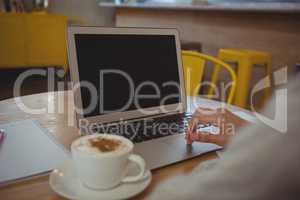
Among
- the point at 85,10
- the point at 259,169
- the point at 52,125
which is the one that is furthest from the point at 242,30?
the point at 259,169

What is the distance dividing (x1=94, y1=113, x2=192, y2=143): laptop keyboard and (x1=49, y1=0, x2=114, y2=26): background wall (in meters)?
3.34

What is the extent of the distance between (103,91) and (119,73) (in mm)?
76

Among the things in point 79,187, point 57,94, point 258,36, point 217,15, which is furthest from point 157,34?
point 217,15

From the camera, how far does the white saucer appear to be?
52 cm

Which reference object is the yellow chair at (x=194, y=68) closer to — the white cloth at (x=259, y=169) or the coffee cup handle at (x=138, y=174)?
the coffee cup handle at (x=138, y=174)

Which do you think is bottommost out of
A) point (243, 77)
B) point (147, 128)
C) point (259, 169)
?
point (243, 77)

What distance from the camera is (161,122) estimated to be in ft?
2.98

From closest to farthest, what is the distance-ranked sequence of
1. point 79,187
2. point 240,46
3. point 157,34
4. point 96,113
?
point 79,187, point 96,113, point 157,34, point 240,46

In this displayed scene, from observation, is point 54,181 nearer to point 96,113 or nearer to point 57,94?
point 96,113

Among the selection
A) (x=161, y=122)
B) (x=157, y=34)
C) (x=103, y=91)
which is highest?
(x=157, y=34)

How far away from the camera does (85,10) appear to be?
14.5ft

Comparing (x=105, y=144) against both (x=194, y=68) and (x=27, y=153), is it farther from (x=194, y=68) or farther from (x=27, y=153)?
(x=194, y=68)

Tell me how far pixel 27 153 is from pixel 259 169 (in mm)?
493

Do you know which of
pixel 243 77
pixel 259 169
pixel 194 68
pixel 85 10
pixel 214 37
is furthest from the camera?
pixel 85 10
